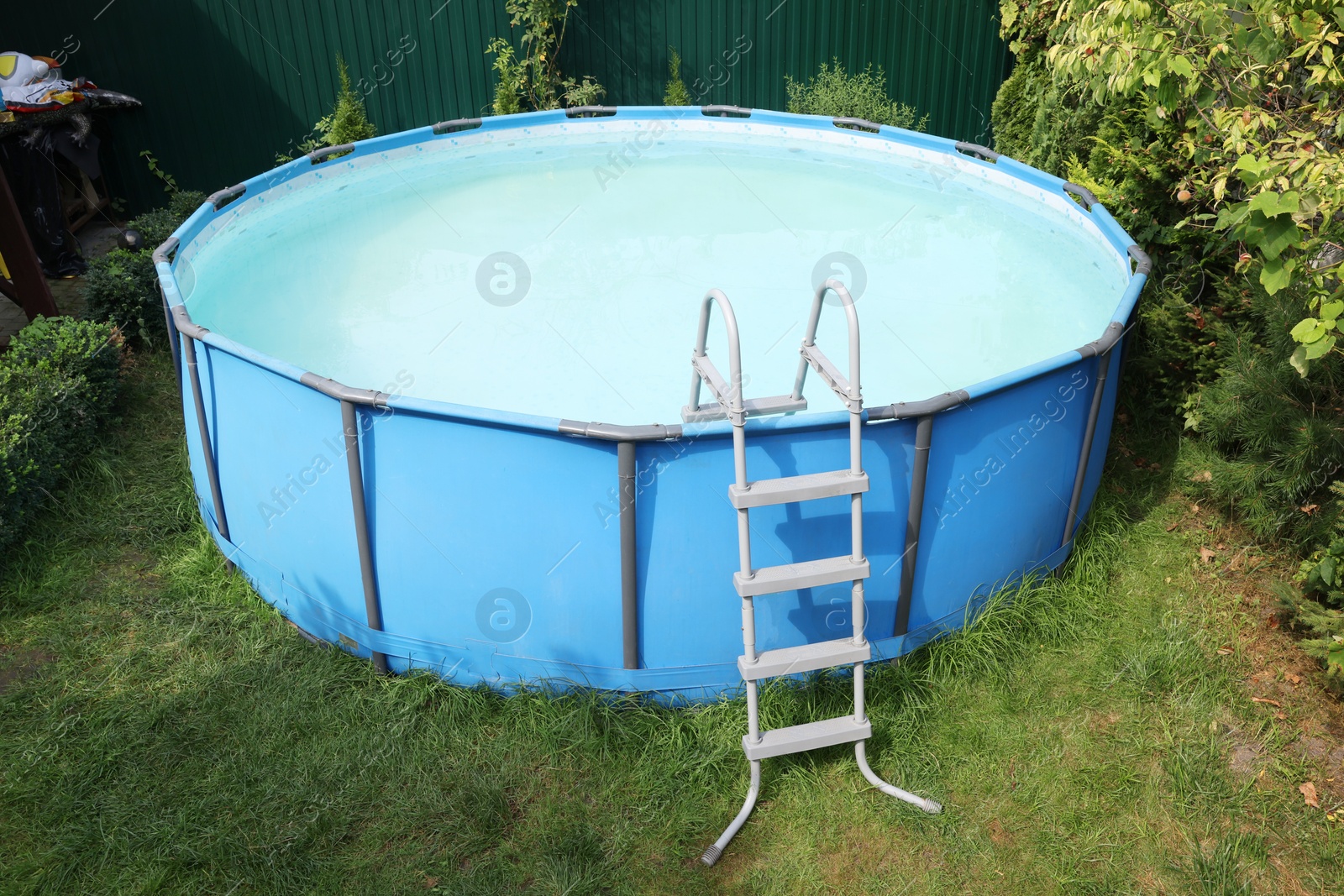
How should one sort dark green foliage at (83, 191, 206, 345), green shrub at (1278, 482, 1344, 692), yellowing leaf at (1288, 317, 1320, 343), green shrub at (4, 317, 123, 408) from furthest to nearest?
dark green foliage at (83, 191, 206, 345) → green shrub at (4, 317, 123, 408) → green shrub at (1278, 482, 1344, 692) → yellowing leaf at (1288, 317, 1320, 343)

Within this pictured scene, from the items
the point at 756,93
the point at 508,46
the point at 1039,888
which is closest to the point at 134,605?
the point at 1039,888

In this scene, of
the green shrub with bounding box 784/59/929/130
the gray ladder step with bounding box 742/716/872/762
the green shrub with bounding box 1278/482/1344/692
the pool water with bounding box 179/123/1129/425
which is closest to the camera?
the gray ladder step with bounding box 742/716/872/762

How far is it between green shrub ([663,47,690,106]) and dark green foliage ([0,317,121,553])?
5024mm

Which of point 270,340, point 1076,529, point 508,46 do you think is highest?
point 508,46

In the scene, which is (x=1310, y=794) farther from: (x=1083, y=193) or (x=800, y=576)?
(x=1083, y=193)

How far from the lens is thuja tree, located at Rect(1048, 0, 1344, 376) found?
2.68 meters

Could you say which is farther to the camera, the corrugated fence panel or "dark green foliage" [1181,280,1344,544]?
the corrugated fence panel

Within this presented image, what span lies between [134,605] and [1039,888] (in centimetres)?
371

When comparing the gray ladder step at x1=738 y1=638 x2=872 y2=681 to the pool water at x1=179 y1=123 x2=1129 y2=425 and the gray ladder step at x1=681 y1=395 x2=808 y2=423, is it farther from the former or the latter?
the pool water at x1=179 y1=123 x2=1129 y2=425

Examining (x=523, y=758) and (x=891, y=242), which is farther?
(x=891, y=242)

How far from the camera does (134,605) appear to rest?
4.34m

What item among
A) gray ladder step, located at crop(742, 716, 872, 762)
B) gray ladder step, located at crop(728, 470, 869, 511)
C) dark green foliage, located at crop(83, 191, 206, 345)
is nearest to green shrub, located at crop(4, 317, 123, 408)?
dark green foliage, located at crop(83, 191, 206, 345)

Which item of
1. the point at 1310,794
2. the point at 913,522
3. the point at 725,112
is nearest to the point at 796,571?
the point at 913,522

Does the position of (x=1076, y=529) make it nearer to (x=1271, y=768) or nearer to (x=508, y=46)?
(x=1271, y=768)
